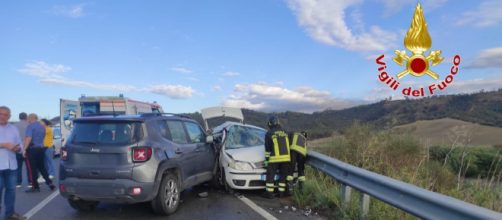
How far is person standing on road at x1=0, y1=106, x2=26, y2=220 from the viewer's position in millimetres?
6938

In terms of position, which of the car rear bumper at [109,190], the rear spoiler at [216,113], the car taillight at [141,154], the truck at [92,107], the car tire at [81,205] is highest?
the truck at [92,107]

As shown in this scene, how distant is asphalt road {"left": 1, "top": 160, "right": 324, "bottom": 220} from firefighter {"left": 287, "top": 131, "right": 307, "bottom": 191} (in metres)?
0.54

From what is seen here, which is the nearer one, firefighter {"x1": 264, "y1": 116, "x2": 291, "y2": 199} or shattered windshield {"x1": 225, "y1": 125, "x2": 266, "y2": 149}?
firefighter {"x1": 264, "y1": 116, "x2": 291, "y2": 199}

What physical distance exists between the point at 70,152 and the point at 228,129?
380 centimetres

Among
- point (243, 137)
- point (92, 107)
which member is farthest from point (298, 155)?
point (92, 107)

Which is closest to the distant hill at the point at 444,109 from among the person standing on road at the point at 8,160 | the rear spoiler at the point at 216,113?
the rear spoiler at the point at 216,113

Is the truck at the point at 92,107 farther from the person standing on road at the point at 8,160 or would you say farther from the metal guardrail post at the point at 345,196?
the metal guardrail post at the point at 345,196

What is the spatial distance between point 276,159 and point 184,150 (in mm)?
1898

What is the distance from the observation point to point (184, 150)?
26.8ft

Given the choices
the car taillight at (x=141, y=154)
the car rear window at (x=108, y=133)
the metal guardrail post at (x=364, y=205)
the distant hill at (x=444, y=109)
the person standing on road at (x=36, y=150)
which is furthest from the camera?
the distant hill at (x=444, y=109)

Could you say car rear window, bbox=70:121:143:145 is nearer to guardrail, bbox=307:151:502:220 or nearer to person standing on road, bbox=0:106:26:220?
person standing on road, bbox=0:106:26:220

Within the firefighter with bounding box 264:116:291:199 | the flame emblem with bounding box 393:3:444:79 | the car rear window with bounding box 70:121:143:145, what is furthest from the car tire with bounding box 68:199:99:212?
the flame emblem with bounding box 393:3:444:79

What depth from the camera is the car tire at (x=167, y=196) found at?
720 cm

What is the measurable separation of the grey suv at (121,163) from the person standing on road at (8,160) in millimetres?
745
